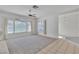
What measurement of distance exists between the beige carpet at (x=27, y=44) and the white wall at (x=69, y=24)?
35 centimetres

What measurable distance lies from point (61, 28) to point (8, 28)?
100 centimetres

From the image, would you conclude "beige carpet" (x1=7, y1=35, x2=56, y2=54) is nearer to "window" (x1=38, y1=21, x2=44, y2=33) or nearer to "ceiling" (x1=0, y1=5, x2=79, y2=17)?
"window" (x1=38, y1=21, x2=44, y2=33)

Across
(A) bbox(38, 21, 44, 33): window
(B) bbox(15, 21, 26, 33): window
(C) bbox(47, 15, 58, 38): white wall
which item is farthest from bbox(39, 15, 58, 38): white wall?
(B) bbox(15, 21, 26, 33): window

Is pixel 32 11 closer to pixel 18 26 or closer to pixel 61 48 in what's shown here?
pixel 18 26

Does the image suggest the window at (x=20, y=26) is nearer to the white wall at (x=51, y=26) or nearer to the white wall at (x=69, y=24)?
the white wall at (x=51, y=26)

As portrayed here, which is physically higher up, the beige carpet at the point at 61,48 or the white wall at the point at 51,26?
the white wall at the point at 51,26

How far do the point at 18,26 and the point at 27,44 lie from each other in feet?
1.27

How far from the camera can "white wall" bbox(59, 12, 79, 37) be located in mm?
1859

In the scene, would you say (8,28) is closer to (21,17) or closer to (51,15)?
(21,17)

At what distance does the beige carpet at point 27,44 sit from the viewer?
6.03ft

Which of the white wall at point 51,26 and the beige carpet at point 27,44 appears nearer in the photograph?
the beige carpet at point 27,44

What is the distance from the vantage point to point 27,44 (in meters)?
1.87

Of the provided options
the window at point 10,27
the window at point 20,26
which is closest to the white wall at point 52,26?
the window at point 20,26

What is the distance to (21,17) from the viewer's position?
74.0 inches
